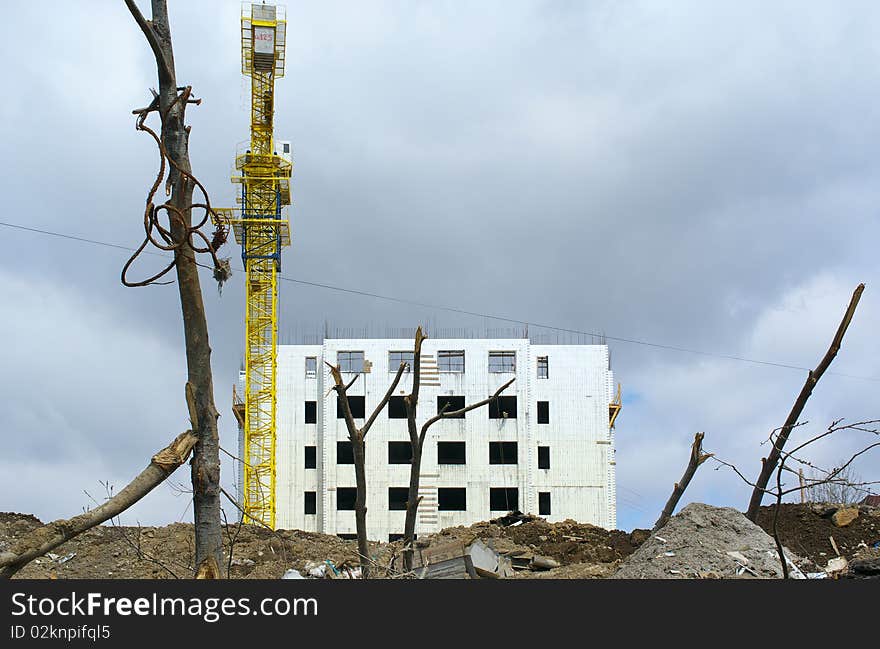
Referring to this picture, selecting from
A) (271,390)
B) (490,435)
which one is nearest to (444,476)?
(490,435)

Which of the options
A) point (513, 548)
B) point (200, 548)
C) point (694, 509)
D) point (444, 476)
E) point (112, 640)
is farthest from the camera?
point (444, 476)

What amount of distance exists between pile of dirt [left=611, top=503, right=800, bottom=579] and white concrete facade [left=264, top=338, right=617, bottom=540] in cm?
2912

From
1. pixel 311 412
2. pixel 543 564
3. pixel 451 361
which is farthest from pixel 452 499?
pixel 543 564

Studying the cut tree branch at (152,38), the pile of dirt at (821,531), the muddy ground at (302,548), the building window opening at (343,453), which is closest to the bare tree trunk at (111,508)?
the cut tree branch at (152,38)

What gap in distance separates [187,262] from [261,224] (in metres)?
47.4

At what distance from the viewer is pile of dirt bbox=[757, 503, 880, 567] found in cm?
2059

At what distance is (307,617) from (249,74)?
50200 millimetres

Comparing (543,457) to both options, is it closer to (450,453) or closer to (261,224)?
(450,453)

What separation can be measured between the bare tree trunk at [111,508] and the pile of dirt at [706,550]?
969 cm

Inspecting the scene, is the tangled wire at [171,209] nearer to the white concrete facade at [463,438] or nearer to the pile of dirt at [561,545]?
the pile of dirt at [561,545]

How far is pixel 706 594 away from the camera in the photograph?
17.4 feet

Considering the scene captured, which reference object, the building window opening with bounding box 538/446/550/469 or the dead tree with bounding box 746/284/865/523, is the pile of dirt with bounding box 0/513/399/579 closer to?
the dead tree with bounding box 746/284/865/523

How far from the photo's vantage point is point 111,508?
224 inches

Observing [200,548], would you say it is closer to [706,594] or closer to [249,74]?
[706,594]
